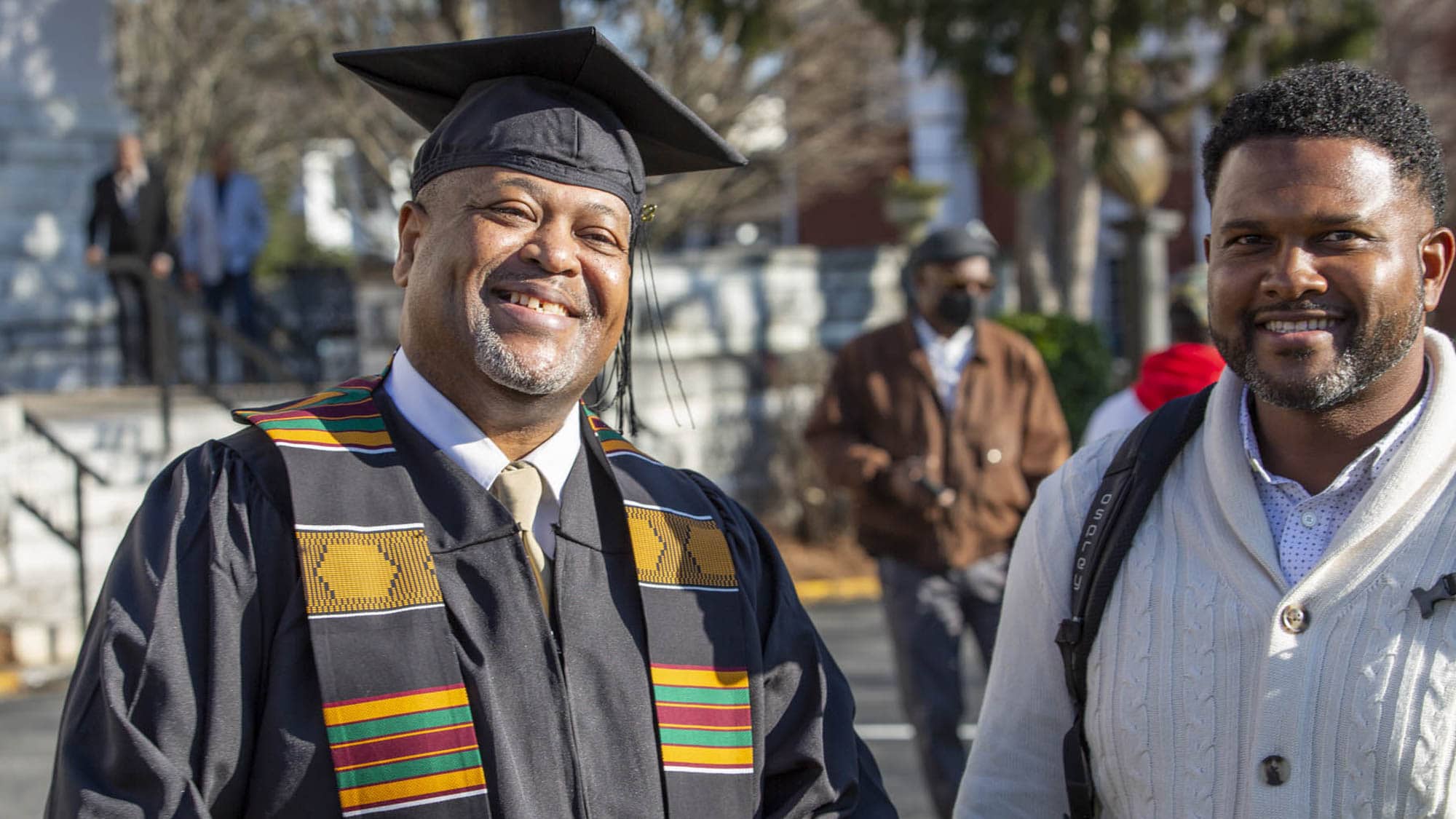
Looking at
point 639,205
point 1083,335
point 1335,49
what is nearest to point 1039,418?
point 639,205

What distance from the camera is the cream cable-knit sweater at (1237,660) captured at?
88.0 inches

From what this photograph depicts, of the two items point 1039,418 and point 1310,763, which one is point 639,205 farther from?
point 1039,418

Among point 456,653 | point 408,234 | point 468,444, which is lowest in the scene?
point 456,653

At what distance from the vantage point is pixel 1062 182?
14.2 meters

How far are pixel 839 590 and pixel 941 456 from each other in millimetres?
5564

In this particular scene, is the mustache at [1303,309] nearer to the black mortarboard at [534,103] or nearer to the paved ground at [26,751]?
the black mortarboard at [534,103]

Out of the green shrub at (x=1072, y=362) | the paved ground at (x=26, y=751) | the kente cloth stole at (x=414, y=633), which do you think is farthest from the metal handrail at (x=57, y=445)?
the kente cloth stole at (x=414, y=633)

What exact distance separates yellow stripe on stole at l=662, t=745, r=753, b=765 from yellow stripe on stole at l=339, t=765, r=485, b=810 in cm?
33

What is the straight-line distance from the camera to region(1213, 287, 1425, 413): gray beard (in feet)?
7.67

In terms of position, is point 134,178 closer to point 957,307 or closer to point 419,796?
point 957,307

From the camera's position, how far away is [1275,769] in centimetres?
228

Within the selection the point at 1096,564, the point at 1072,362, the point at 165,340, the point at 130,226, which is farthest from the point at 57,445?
the point at 1096,564

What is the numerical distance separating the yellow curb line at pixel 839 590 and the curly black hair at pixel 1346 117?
8459 mm

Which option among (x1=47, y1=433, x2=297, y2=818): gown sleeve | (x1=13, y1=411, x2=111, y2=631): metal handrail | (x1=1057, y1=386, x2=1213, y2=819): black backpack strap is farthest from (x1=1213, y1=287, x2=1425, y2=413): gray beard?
(x1=13, y1=411, x2=111, y2=631): metal handrail
